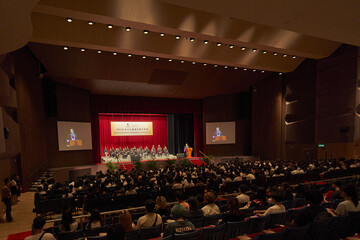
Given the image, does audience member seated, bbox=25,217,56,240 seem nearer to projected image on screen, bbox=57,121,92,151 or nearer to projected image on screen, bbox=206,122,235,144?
projected image on screen, bbox=57,121,92,151

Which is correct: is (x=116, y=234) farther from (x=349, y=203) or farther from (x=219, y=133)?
(x=219, y=133)

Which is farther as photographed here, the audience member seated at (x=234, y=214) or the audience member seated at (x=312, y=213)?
the audience member seated at (x=234, y=214)

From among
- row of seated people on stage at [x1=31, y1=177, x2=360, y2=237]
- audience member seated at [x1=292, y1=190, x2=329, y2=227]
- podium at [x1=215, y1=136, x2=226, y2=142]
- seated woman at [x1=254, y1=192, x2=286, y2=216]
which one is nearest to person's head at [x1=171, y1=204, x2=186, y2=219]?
row of seated people on stage at [x1=31, y1=177, x2=360, y2=237]

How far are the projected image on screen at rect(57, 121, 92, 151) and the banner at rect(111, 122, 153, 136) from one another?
374cm

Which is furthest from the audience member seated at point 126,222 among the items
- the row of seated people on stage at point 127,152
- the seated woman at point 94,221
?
the row of seated people on stage at point 127,152

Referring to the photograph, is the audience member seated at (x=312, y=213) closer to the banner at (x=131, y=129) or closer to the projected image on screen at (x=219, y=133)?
the projected image on screen at (x=219, y=133)

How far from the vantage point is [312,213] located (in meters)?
3.19

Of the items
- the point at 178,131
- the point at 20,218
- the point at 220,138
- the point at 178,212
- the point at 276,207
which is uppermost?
the point at 178,212

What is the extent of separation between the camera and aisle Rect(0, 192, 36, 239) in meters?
5.79

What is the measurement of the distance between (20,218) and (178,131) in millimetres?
16631

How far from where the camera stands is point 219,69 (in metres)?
15.8

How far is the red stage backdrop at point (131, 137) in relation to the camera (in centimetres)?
1944

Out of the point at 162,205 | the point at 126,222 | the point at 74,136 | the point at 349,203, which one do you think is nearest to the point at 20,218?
the point at 162,205

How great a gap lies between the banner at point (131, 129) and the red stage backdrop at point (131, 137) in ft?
1.02
